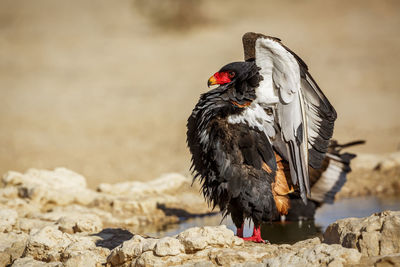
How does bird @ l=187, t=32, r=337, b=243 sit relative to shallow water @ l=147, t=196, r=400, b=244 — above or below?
above

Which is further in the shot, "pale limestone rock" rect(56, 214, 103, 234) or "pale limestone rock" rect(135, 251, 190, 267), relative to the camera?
"pale limestone rock" rect(56, 214, 103, 234)

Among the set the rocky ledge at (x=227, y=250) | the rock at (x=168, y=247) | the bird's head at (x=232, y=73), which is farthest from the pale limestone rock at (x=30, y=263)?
the bird's head at (x=232, y=73)

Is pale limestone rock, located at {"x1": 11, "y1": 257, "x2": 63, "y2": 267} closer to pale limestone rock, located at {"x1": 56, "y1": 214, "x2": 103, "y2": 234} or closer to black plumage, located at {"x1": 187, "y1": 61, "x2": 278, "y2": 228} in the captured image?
pale limestone rock, located at {"x1": 56, "y1": 214, "x2": 103, "y2": 234}

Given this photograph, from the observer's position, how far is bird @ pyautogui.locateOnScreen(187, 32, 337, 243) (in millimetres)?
4500

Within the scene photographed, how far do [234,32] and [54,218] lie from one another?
49.6ft

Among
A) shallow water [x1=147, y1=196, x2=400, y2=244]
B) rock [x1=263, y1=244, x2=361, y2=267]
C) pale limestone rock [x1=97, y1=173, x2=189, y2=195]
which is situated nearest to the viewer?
rock [x1=263, y1=244, x2=361, y2=267]

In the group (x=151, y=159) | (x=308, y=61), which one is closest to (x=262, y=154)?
(x=151, y=159)

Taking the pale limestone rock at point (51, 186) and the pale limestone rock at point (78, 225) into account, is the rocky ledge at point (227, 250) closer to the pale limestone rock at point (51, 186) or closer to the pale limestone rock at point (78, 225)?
the pale limestone rock at point (78, 225)

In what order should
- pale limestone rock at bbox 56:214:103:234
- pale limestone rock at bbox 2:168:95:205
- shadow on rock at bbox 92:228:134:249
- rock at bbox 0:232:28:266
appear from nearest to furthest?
rock at bbox 0:232:28:266 → shadow on rock at bbox 92:228:134:249 → pale limestone rock at bbox 56:214:103:234 → pale limestone rock at bbox 2:168:95:205

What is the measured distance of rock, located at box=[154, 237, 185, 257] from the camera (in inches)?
142

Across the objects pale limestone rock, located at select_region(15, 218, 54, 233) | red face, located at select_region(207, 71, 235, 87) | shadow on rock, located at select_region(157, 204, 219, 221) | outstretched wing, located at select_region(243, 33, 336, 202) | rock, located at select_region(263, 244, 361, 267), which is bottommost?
rock, located at select_region(263, 244, 361, 267)

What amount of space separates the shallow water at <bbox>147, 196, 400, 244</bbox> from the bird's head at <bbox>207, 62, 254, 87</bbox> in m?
1.77

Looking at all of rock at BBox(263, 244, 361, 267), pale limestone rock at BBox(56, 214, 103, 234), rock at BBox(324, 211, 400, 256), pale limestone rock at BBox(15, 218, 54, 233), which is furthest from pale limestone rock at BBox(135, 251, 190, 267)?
pale limestone rock at BBox(15, 218, 54, 233)

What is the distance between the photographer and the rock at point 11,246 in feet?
14.7
